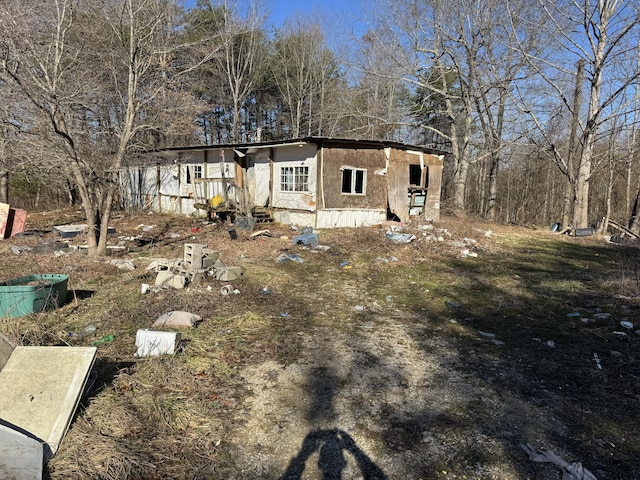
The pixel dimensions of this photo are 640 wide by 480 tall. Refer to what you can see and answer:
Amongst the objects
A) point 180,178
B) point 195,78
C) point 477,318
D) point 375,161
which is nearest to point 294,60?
point 195,78

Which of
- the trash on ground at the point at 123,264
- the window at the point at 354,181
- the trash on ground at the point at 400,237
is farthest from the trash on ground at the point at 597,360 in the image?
the window at the point at 354,181

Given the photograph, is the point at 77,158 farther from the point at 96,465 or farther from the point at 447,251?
the point at 447,251

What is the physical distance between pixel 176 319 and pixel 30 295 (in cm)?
180

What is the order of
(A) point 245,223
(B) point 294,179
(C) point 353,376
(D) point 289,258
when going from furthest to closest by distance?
1. (B) point 294,179
2. (A) point 245,223
3. (D) point 289,258
4. (C) point 353,376

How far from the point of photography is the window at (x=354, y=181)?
13.1 meters

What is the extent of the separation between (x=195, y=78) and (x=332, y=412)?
23.4 metres

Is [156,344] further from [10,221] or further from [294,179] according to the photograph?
[294,179]

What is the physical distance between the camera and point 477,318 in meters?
5.46

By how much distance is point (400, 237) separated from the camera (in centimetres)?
1067

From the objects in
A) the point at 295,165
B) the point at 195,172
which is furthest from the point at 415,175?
the point at 195,172

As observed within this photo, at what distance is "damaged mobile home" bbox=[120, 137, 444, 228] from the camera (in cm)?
1258

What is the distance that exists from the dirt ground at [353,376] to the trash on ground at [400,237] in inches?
113

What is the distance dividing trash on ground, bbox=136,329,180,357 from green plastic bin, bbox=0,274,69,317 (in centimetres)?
166

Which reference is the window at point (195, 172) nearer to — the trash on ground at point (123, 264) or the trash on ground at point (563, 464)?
the trash on ground at point (123, 264)
